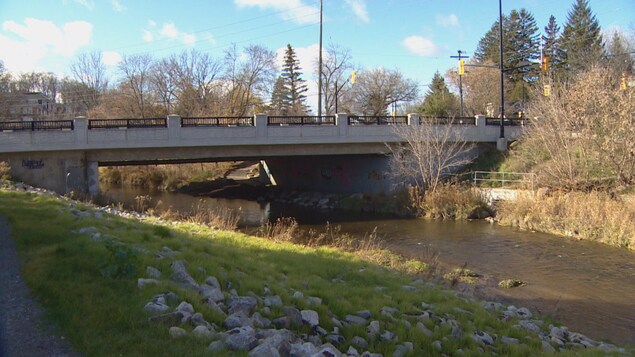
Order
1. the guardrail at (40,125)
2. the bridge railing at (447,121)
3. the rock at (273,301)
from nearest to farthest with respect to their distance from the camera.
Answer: the rock at (273,301) → the guardrail at (40,125) → the bridge railing at (447,121)

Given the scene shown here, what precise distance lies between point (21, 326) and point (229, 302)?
8.12ft

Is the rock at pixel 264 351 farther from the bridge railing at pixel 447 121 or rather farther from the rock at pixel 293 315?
the bridge railing at pixel 447 121

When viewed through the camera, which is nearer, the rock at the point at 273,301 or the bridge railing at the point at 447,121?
the rock at the point at 273,301

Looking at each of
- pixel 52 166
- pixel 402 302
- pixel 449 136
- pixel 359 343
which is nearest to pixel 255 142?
pixel 52 166

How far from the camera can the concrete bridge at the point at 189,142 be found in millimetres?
24469

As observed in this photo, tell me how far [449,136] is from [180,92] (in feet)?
144

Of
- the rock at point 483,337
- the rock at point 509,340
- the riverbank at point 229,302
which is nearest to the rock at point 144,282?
the riverbank at point 229,302

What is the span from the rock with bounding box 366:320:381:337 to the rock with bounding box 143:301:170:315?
2.94m

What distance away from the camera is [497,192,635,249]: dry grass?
1934 cm

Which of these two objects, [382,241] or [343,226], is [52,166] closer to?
[343,226]

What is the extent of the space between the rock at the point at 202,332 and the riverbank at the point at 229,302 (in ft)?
0.07

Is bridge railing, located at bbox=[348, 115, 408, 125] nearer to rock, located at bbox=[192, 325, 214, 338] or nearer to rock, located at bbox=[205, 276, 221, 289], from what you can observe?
rock, located at bbox=[205, 276, 221, 289]

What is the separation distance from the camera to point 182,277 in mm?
7141

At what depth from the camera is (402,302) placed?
8.95m
